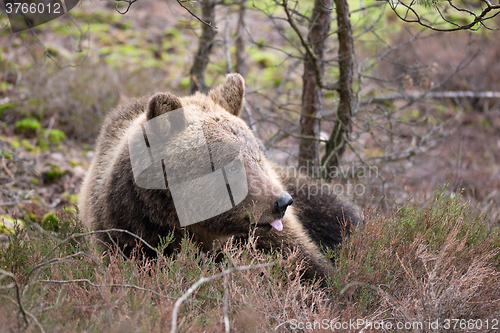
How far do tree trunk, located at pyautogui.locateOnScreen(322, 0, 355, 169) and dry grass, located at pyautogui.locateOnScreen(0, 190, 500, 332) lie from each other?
1.65m

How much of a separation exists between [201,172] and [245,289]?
36.6 inches

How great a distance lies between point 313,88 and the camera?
5180mm

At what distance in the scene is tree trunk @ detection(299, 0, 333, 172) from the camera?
477cm

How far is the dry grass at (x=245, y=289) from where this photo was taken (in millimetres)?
2195

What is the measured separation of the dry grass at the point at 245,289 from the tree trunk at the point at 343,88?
1650mm

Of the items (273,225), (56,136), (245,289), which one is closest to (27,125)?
(56,136)

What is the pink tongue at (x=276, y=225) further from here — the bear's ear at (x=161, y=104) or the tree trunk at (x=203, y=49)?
the tree trunk at (x=203, y=49)

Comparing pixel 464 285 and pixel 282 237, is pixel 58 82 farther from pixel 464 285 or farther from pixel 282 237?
pixel 464 285

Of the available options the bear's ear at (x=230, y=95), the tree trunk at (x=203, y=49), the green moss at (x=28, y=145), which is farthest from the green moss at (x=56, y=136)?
the bear's ear at (x=230, y=95)

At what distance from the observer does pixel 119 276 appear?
2572 millimetres

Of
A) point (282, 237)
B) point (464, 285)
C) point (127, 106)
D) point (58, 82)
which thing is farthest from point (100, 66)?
point (464, 285)

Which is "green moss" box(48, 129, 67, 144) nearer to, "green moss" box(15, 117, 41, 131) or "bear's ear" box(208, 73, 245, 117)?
"green moss" box(15, 117, 41, 131)

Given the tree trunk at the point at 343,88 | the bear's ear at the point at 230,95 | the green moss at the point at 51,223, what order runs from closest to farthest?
the bear's ear at the point at 230,95 → the green moss at the point at 51,223 → the tree trunk at the point at 343,88

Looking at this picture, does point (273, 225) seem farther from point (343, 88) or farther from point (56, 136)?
point (56, 136)
